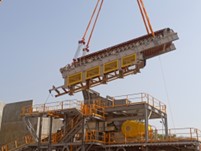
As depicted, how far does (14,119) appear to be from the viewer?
3716cm

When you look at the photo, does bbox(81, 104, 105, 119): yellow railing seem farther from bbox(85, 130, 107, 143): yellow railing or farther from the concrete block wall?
the concrete block wall

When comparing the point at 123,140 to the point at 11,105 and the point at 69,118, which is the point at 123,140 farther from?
the point at 11,105

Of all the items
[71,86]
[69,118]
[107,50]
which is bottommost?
[69,118]

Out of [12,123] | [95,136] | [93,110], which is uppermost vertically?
[93,110]

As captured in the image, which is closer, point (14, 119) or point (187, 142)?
point (187, 142)

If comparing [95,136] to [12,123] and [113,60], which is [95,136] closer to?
[113,60]

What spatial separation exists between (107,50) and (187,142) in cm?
899

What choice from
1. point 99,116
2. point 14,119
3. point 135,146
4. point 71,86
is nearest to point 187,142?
point 135,146

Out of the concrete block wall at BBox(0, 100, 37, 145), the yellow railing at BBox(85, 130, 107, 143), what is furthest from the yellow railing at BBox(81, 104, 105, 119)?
the concrete block wall at BBox(0, 100, 37, 145)

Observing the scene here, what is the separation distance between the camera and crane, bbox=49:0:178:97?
2133 cm

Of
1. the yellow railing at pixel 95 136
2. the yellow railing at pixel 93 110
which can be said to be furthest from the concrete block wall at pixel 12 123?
the yellow railing at pixel 93 110

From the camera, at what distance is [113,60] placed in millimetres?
22766

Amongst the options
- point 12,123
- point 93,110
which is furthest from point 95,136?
point 12,123

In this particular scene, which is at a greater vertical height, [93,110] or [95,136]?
[93,110]
